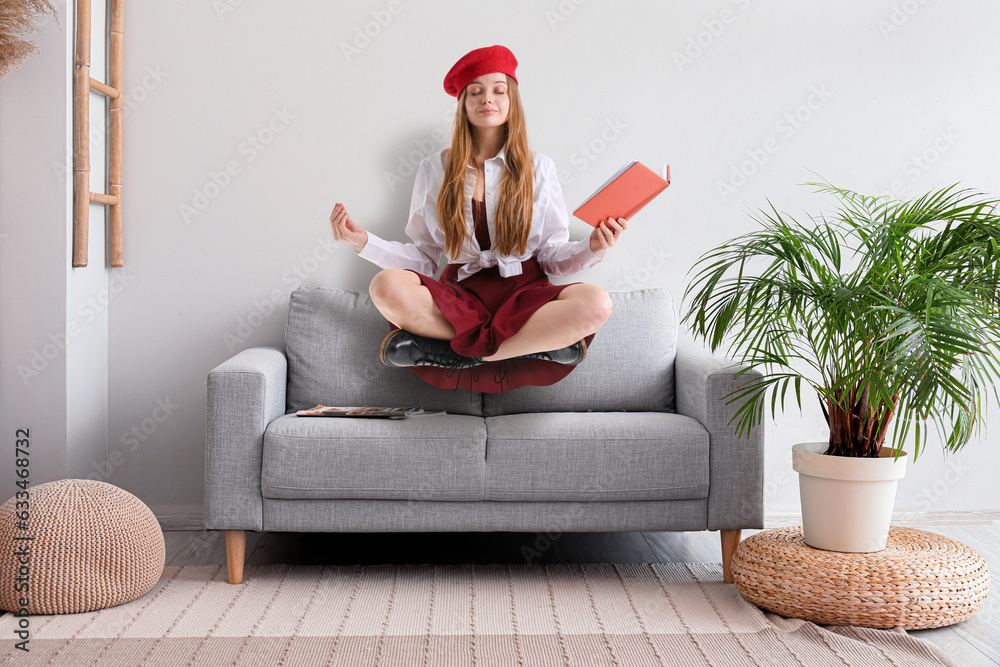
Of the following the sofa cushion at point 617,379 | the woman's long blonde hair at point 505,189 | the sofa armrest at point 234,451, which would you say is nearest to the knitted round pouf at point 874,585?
the sofa cushion at point 617,379

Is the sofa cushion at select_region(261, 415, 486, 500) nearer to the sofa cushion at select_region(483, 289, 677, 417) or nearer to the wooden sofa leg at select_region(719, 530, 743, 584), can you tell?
the sofa cushion at select_region(483, 289, 677, 417)

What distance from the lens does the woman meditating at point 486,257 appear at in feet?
6.48

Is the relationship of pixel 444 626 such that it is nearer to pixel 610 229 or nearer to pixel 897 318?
pixel 610 229

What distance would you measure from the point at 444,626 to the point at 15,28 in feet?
6.32

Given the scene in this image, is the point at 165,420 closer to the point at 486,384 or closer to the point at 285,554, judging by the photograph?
the point at 285,554

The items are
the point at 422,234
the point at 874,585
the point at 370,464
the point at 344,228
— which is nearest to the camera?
the point at 874,585

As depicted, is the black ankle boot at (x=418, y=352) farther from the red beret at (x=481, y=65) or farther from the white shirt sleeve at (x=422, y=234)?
the red beret at (x=481, y=65)

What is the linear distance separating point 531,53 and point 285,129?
85 centimetres

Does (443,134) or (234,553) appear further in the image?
(443,134)

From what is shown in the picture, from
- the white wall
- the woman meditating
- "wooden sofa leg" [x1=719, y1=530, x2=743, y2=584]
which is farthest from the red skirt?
"wooden sofa leg" [x1=719, y1=530, x2=743, y2=584]

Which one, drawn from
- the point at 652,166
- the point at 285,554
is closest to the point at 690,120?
the point at 652,166

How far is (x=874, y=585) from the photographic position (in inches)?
63.2

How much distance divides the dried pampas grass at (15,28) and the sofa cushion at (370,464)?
123 cm

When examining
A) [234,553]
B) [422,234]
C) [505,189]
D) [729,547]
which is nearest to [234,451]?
[234,553]
